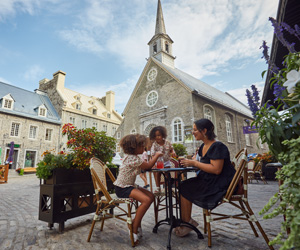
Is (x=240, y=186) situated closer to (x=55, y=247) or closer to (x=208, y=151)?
(x=208, y=151)

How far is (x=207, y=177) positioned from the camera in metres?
2.41

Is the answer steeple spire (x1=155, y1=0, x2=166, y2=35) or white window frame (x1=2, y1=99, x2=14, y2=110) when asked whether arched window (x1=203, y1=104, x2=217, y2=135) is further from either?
white window frame (x1=2, y1=99, x2=14, y2=110)

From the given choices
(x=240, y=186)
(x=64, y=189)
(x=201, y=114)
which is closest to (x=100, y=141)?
(x=64, y=189)

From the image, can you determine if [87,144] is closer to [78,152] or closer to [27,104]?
[78,152]

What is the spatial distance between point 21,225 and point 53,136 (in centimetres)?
2222

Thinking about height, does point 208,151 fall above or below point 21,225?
above

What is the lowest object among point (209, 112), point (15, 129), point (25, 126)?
point (15, 129)

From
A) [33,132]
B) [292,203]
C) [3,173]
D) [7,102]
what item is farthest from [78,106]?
[292,203]

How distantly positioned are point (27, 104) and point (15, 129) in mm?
3696

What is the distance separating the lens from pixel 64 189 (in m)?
2.89

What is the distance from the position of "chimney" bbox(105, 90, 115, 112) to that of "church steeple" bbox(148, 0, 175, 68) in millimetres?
12499

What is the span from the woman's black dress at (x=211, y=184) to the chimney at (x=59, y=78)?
27.8 m

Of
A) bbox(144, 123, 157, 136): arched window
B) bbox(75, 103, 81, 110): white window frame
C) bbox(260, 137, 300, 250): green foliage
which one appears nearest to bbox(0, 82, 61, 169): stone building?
bbox(75, 103, 81, 110): white window frame

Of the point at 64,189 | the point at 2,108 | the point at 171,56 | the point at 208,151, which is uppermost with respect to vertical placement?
the point at 171,56
